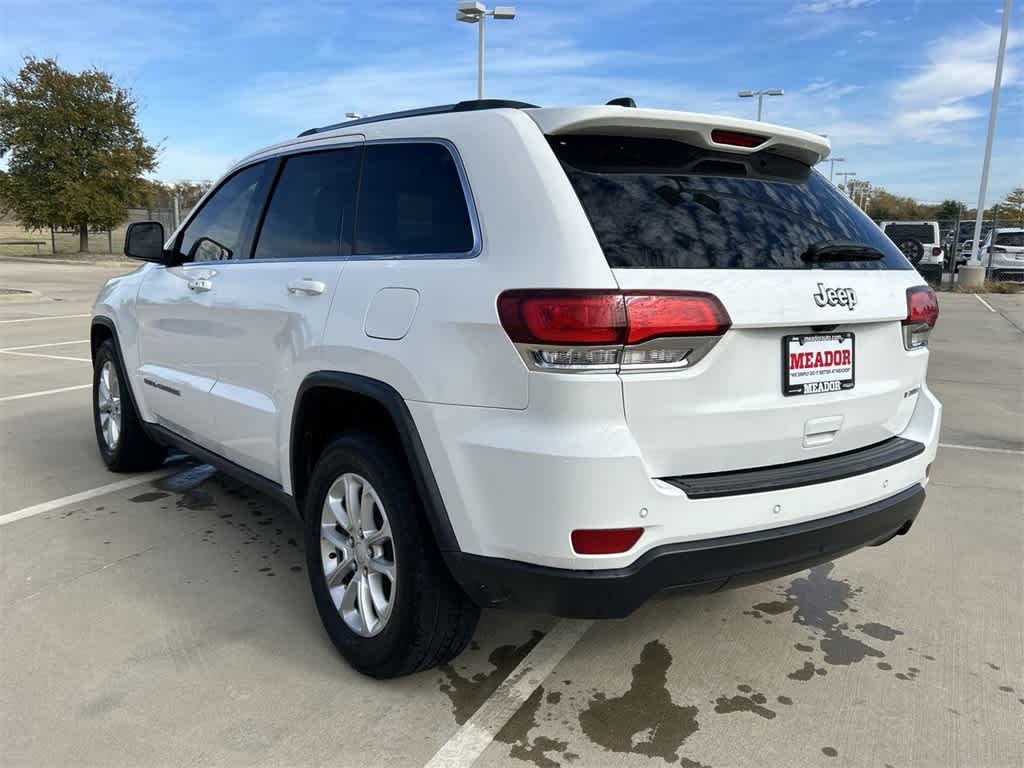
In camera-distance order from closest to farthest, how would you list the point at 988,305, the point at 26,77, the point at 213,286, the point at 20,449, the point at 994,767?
the point at 994,767, the point at 213,286, the point at 20,449, the point at 988,305, the point at 26,77

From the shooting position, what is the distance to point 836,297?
101 inches

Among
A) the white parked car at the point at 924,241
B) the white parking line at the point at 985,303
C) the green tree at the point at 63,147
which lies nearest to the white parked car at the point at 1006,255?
the white parked car at the point at 924,241

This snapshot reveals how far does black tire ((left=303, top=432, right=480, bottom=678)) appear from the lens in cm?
256

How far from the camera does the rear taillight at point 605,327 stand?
2172 millimetres

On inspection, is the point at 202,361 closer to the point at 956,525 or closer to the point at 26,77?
the point at 956,525

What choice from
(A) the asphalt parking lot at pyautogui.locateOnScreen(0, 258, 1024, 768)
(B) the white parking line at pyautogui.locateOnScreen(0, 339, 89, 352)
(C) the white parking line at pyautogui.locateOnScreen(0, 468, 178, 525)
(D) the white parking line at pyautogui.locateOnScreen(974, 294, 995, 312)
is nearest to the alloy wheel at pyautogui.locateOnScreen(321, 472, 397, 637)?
(A) the asphalt parking lot at pyautogui.locateOnScreen(0, 258, 1024, 768)

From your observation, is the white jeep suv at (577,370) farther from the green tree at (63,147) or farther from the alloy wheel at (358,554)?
the green tree at (63,147)

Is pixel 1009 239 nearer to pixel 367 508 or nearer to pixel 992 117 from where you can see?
pixel 992 117

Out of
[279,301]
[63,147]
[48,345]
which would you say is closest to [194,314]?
[279,301]

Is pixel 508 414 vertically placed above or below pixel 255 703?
above

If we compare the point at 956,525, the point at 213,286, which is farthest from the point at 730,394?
the point at 956,525

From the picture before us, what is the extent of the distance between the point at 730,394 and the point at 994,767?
1.30m

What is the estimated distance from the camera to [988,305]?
18.6m

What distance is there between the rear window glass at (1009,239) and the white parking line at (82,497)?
25.4m
